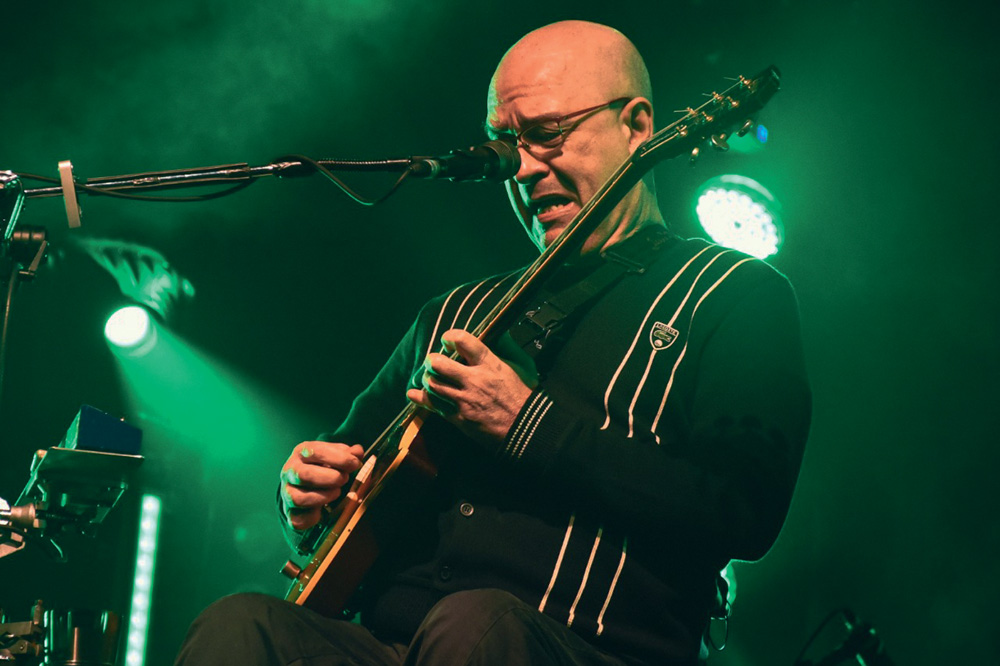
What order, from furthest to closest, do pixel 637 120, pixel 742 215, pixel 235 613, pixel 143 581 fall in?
pixel 143 581 → pixel 742 215 → pixel 637 120 → pixel 235 613

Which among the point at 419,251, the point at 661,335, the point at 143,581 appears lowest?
the point at 143,581

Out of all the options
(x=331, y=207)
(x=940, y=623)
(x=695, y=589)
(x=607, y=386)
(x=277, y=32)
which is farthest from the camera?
(x=331, y=207)

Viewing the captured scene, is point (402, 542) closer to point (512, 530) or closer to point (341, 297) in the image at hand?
point (512, 530)

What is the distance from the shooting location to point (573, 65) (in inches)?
106

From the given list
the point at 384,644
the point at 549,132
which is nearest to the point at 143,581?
the point at 384,644

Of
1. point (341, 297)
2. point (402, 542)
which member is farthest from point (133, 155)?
point (402, 542)

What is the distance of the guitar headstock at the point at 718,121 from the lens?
7.31 feet

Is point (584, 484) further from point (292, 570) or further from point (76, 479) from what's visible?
point (76, 479)

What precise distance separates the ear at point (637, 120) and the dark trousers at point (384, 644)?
1.58 metres

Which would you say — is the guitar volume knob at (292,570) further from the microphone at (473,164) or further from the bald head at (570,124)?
the bald head at (570,124)

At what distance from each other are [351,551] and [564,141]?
129 cm

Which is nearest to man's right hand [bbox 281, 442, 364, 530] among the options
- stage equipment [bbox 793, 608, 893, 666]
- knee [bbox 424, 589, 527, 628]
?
knee [bbox 424, 589, 527, 628]

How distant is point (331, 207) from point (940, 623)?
354 centimetres

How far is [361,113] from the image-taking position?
4.79 m
